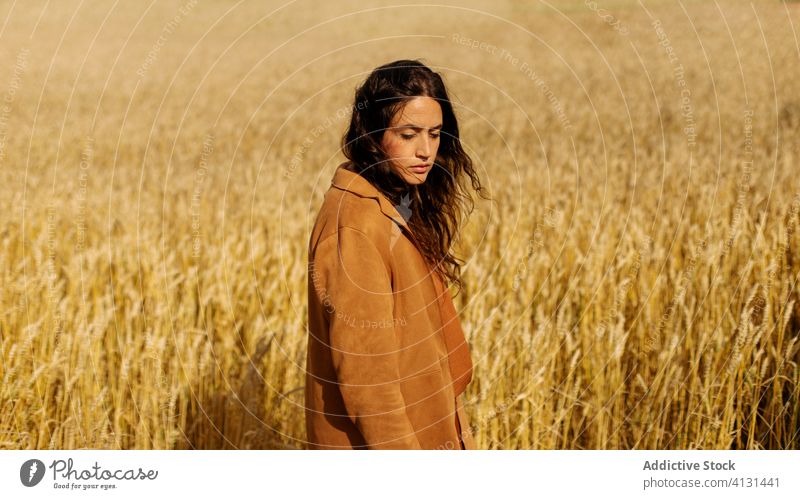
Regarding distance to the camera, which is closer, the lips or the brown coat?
the brown coat

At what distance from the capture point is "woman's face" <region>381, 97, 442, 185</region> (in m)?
2.35

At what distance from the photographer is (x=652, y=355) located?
14.1 ft

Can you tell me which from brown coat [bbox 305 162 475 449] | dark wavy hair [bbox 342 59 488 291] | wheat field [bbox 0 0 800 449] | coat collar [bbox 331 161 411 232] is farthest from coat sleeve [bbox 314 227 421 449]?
wheat field [bbox 0 0 800 449]

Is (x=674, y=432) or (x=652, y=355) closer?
(x=674, y=432)

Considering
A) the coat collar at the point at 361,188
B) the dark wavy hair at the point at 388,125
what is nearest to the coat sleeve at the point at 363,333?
the coat collar at the point at 361,188

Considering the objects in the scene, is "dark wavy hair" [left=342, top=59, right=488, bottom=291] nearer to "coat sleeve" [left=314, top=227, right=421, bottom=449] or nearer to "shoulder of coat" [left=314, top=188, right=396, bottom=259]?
"shoulder of coat" [left=314, top=188, right=396, bottom=259]

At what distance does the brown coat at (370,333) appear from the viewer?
2.16 m

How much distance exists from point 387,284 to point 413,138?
0.44 m

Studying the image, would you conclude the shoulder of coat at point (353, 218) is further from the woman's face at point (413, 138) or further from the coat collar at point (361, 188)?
the woman's face at point (413, 138)

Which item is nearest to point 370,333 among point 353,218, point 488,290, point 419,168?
point 353,218

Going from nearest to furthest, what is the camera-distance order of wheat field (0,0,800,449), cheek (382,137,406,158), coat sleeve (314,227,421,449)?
coat sleeve (314,227,421,449), cheek (382,137,406,158), wheat field (0,0,800,449)
